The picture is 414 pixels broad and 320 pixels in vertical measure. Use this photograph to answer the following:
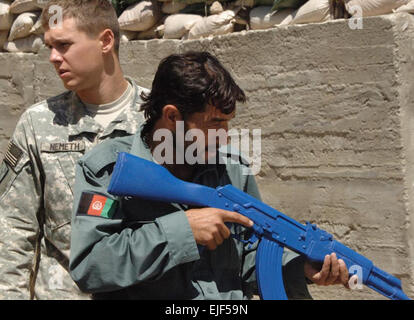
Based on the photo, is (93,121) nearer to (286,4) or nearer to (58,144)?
(58,144)

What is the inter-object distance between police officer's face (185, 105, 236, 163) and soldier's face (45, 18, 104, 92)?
75cm

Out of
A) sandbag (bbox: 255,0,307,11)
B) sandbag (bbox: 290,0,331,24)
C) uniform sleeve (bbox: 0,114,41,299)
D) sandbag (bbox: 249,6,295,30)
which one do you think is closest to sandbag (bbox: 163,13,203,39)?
sandbag (bbox: 249,6,295,30)

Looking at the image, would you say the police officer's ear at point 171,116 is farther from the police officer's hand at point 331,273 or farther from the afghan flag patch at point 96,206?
the police officer's hand at point 331,273

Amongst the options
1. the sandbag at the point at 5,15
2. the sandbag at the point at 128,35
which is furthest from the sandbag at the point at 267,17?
the sandbag at the point at 5,15

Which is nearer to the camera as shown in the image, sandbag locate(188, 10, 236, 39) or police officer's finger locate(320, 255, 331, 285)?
police officer's finger locate(320, 255, 331, 285)

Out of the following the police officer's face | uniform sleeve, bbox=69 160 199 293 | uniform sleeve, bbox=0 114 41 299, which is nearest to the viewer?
uniform sleeve, bbox=69 160 199 293

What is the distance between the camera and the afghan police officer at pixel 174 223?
69.5 inches

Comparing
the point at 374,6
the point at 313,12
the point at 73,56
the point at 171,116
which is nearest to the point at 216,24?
the point at 313,12

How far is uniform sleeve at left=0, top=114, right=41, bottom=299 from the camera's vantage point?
237cm

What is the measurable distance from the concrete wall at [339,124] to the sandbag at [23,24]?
1.51 meters

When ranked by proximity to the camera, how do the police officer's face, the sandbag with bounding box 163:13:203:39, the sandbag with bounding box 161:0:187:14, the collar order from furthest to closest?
the sandbag with bounding box 161:0:187:14 < the sandbag with bounding box 163:13:203:39 < the collar < the police officer's face

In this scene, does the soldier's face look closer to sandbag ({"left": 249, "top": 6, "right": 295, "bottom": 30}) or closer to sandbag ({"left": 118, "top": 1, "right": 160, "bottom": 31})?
sandbag ({"left": 249, "top": 6, "right": 295, "bottom": 30})

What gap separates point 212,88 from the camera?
1.91m
